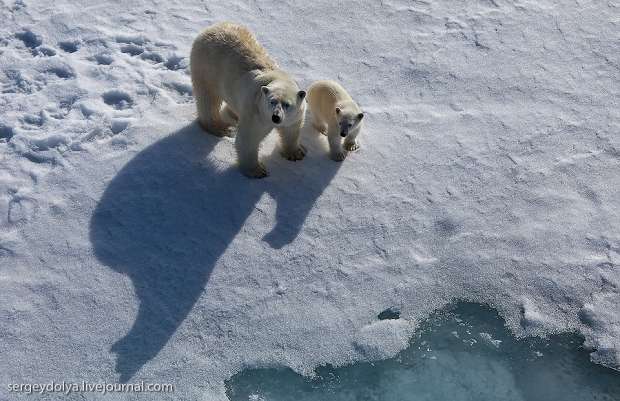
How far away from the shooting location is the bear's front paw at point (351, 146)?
228 inches

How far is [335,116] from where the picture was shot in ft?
18.3

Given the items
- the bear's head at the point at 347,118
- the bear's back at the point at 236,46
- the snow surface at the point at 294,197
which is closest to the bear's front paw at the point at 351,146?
the snow surface at the point at 294,197

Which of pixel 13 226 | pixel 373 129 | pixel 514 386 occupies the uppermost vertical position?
pixel 373 129

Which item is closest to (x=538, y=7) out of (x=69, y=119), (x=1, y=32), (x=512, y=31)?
(x=512, y=31)

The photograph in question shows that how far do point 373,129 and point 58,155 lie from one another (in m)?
2.70

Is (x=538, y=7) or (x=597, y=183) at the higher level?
(x=538, y=7)

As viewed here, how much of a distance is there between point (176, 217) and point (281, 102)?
1205 mm

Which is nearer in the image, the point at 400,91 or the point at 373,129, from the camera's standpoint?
the point at 373,129

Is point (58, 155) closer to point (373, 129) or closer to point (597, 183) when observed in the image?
point (373, 129)

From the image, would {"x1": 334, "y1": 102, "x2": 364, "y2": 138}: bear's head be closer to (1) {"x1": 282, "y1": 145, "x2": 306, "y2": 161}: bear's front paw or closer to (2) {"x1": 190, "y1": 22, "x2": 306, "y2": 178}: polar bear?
(2) {"x1": 190, "y1": 22, "x2": 306, "y2": 178}: polar bear

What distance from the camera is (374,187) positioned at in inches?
219

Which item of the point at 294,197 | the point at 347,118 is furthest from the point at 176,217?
the point at 347,118

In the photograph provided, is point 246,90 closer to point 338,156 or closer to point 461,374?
point 338,156

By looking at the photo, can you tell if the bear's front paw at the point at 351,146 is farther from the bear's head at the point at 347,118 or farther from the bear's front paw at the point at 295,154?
the bear's front paw at the point at 295,154
